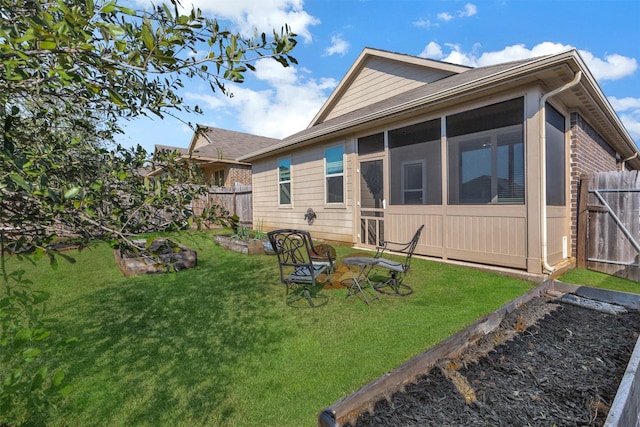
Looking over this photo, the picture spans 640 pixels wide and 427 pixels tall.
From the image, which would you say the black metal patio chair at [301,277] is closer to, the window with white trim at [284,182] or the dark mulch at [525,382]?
the dark mulch at [525,382]

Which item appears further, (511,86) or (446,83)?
(446,83)

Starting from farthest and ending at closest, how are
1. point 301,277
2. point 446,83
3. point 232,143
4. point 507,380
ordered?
point 232,143
point 446,83
point 301,277
point 507,380

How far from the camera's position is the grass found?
2107 mm

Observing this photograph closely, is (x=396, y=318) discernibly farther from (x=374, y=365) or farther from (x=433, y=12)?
(x=433, y=12)

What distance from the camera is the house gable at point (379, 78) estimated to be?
8.33 metres

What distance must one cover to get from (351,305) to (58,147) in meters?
3.49

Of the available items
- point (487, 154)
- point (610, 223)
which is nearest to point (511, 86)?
point (487, 154)

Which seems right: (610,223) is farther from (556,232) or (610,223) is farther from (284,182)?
(284,182)

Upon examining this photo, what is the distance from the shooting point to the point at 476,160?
216 inches

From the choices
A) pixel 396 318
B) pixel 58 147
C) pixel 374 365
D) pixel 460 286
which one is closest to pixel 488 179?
pixel 460 286

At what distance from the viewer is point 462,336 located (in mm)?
2764

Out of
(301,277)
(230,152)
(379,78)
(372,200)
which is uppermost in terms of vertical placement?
(379,78)

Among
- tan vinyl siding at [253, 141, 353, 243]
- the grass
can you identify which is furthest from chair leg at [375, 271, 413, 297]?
tan vinyl siding at [253, 141, 353, 243]

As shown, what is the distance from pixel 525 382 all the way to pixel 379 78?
915 cm
